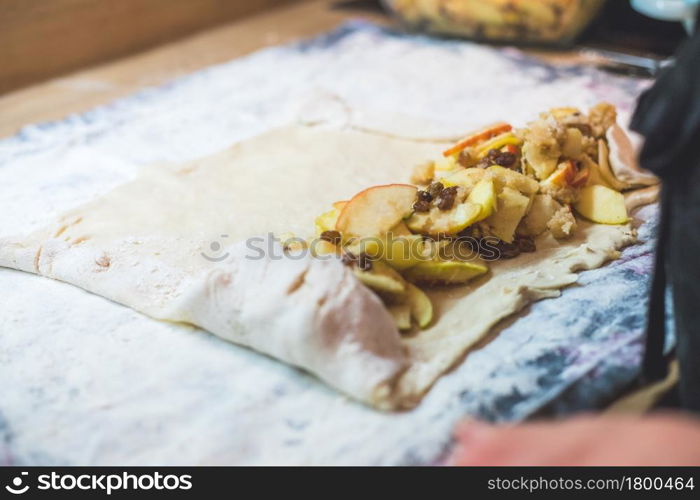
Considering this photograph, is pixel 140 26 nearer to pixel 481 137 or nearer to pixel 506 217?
pixel 481 137

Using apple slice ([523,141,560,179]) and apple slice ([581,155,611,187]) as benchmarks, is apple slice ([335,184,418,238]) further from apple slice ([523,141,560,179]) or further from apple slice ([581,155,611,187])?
apple slice ([581,155,611,187])

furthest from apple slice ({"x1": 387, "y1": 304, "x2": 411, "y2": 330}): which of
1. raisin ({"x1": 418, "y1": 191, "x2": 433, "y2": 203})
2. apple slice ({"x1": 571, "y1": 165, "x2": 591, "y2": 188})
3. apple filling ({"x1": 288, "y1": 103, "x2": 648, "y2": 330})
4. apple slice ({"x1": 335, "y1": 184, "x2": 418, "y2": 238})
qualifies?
apple slice ({"x1": 571, "y1": 165, "x2": 591, "y2": 188})

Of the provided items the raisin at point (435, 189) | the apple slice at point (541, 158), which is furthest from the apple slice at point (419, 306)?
the apple slice at point (541, 158)

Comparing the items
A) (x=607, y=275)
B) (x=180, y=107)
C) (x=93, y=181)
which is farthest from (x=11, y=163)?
(x=607, y=275)

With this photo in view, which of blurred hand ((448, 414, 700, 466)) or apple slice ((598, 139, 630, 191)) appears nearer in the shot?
blurred hand ((448, 414, 700, 466))

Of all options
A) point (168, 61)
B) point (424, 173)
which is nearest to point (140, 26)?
point (168, 61)
